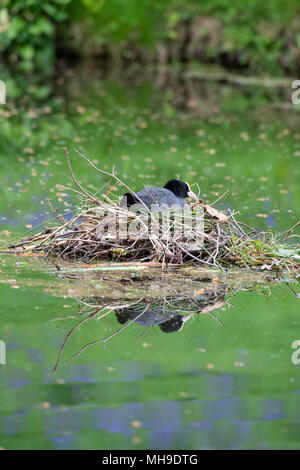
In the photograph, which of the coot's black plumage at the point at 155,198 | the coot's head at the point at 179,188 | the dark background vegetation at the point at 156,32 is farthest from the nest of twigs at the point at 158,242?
the dark background vegetation at the point at 156,32

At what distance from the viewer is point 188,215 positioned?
6574 mm

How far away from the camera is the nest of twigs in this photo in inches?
257

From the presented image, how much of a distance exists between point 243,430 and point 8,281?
2.56 meters

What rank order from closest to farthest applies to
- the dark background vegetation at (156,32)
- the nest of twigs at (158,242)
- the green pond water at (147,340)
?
the green pond water at (147,340), the nest of twigs at (158,242), the dark background vegetation at (156,32)

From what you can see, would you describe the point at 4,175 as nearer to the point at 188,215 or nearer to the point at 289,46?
the point at 188,215

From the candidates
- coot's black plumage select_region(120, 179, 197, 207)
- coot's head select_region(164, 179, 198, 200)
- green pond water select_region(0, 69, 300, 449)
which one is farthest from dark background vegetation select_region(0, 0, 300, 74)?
coot's black plumage select_region(120, 179, 197, 207)

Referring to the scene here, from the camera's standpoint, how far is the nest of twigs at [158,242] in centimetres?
652

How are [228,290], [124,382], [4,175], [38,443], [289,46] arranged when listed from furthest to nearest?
[289,46] → [4,175] → [228,290] → [124,382] → [38,443]

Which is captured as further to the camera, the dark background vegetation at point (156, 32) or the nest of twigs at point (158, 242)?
the dark background vegetation at point (156, 32)

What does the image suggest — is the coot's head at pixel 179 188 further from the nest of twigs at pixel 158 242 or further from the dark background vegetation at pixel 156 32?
the dark background vegetation at pixel 156 32


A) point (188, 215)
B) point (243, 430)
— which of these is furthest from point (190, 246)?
point (243, 430)

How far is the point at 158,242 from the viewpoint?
254 inches

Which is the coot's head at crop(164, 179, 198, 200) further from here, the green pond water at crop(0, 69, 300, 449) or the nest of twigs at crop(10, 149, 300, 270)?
the green pond water at crop(0, 69, 300, 449)

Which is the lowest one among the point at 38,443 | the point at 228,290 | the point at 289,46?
the point at 38,443
